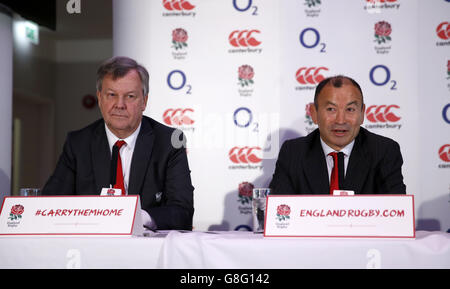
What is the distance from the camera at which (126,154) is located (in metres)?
2.63

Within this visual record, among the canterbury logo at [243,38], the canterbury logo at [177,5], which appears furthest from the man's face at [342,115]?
the canterbury logo at [177,5]

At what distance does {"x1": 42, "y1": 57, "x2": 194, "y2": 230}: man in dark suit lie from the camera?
2535 mm

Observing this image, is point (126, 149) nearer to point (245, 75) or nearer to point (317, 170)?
point (317, 170)

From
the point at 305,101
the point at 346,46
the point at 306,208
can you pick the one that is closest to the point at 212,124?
the point at 305,101

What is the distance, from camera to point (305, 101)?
409cm

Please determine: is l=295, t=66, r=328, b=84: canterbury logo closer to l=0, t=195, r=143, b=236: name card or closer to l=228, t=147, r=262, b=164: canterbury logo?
l=228, t=147, r=262, b=164: canterbury logo

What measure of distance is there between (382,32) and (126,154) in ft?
7.85

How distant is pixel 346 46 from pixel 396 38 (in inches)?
14.8

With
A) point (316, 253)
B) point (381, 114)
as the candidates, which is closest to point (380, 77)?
point (381, 114)

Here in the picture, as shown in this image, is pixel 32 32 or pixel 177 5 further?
pixel 32 32

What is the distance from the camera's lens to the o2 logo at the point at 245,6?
4188 millimetres

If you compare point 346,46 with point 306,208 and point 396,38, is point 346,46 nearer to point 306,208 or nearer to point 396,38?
point 396,38

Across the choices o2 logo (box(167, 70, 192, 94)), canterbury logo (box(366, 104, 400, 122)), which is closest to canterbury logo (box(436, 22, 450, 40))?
canterbury logo (box(366, 104, 400, 122))

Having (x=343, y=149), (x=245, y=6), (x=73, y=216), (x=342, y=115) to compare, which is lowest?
(x=73, y=216)
